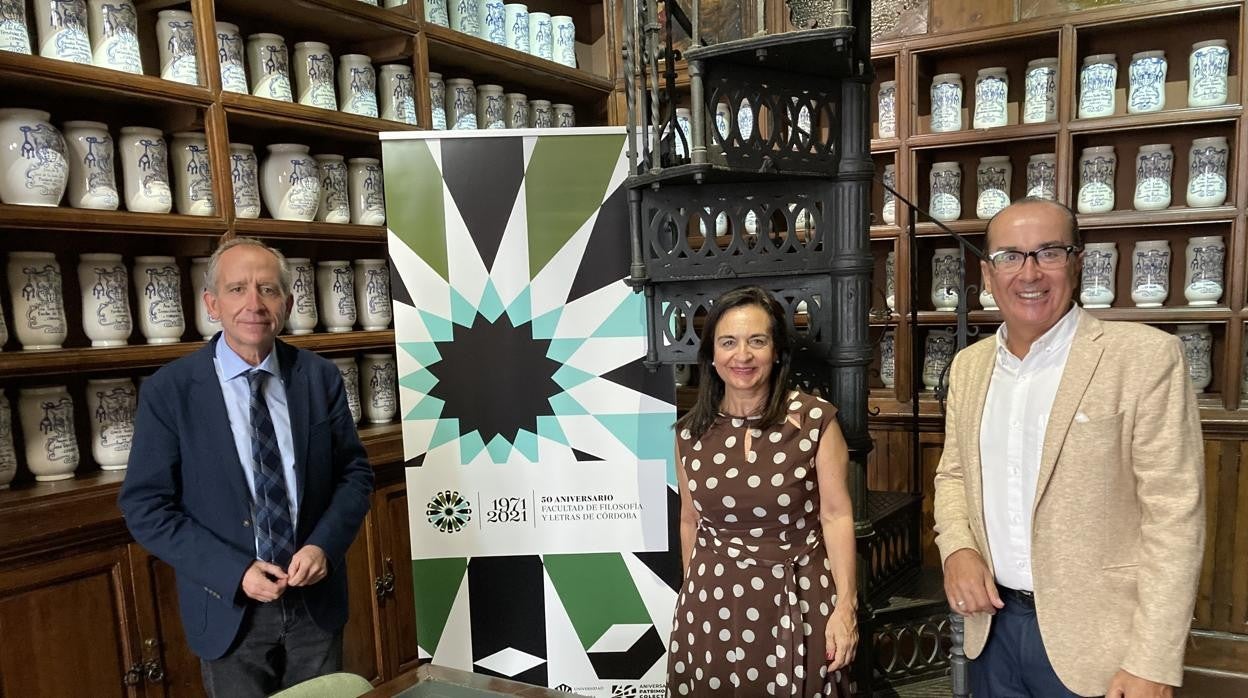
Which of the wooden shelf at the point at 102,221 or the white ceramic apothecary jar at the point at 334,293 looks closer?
the wooden shelf at the point at 102,221

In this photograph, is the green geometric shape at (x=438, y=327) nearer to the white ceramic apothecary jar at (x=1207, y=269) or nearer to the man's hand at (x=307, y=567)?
the man's hand at (x=307, y=567)

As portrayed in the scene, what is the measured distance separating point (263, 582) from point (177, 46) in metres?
1.37

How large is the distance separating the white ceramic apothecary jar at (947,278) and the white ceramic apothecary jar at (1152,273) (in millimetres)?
576

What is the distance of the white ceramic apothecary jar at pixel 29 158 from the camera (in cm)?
167

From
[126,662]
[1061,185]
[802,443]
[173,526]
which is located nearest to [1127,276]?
[1061,185]

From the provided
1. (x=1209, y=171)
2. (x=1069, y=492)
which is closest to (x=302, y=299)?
(x=1069, y=492)

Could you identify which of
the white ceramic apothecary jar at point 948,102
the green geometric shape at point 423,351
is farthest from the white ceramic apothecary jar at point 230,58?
the white ceramic apothecary jar at point 948,102

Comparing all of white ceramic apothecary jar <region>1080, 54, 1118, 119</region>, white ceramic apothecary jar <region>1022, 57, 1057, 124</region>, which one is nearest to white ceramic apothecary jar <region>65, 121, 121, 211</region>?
white ceramic apothecary jar <region>1022, 57, 1057, 124</region>

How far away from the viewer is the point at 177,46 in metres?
1.95

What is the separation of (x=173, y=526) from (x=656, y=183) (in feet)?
3.98

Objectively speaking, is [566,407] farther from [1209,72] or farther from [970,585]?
[1209,72]

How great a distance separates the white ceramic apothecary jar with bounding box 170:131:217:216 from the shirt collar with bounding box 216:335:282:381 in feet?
1.96

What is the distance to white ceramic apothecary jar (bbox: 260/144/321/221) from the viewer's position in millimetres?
2199

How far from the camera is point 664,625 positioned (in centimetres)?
224
